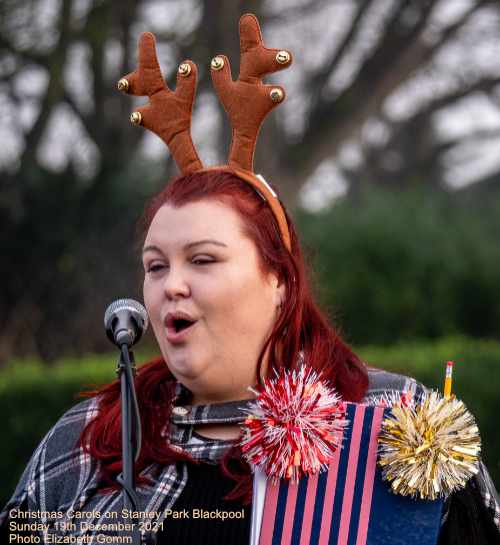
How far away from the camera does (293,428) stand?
2.32 m

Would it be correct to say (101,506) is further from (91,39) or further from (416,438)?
(91,39)

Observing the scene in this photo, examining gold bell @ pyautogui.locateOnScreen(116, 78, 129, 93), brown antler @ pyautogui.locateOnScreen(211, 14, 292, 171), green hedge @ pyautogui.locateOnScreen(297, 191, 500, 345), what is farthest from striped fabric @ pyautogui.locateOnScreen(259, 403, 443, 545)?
green hedge @ pyautogui.locateOnScreen(297, 191, 500, 345)

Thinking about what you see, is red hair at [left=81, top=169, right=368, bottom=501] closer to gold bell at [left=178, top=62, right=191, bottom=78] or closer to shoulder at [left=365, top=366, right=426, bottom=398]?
shoulder at [left=365, top=366, right=426, bottom=398]

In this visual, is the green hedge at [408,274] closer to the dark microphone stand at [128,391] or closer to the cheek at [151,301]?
the cheek at [151,301]

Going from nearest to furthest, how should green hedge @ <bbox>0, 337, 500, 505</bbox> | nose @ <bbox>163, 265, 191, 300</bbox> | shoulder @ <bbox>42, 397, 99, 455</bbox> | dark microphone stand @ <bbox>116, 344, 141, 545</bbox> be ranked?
dark microphone stand @ <bbox>116, 344, 141, 545</bbox>, nose @ <bbox>163, 265, 191, 300</bbox>, shoulder @ <bbox>42, 397, 99, 455</bbox>, green hedge @ <bbox>0, 337, 500, 505</bbox>

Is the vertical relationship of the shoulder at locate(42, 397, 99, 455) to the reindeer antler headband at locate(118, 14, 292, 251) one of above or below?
below

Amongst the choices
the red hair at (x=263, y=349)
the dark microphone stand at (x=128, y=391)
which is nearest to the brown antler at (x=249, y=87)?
the red hair at (x=263, y=349)

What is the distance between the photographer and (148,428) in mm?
2641

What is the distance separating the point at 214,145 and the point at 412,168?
21.1ft

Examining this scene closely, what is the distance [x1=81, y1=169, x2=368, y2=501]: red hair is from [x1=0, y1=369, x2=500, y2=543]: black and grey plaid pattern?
39 millimetres

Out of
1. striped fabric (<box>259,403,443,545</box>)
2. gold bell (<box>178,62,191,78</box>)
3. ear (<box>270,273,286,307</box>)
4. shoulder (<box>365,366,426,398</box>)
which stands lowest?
striped fabric (<box>259,403,443,545</box>)

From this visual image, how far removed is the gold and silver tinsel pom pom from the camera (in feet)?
7.19

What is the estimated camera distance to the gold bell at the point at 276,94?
2535 millimetres

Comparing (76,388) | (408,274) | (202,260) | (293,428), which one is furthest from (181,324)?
(408,274)
